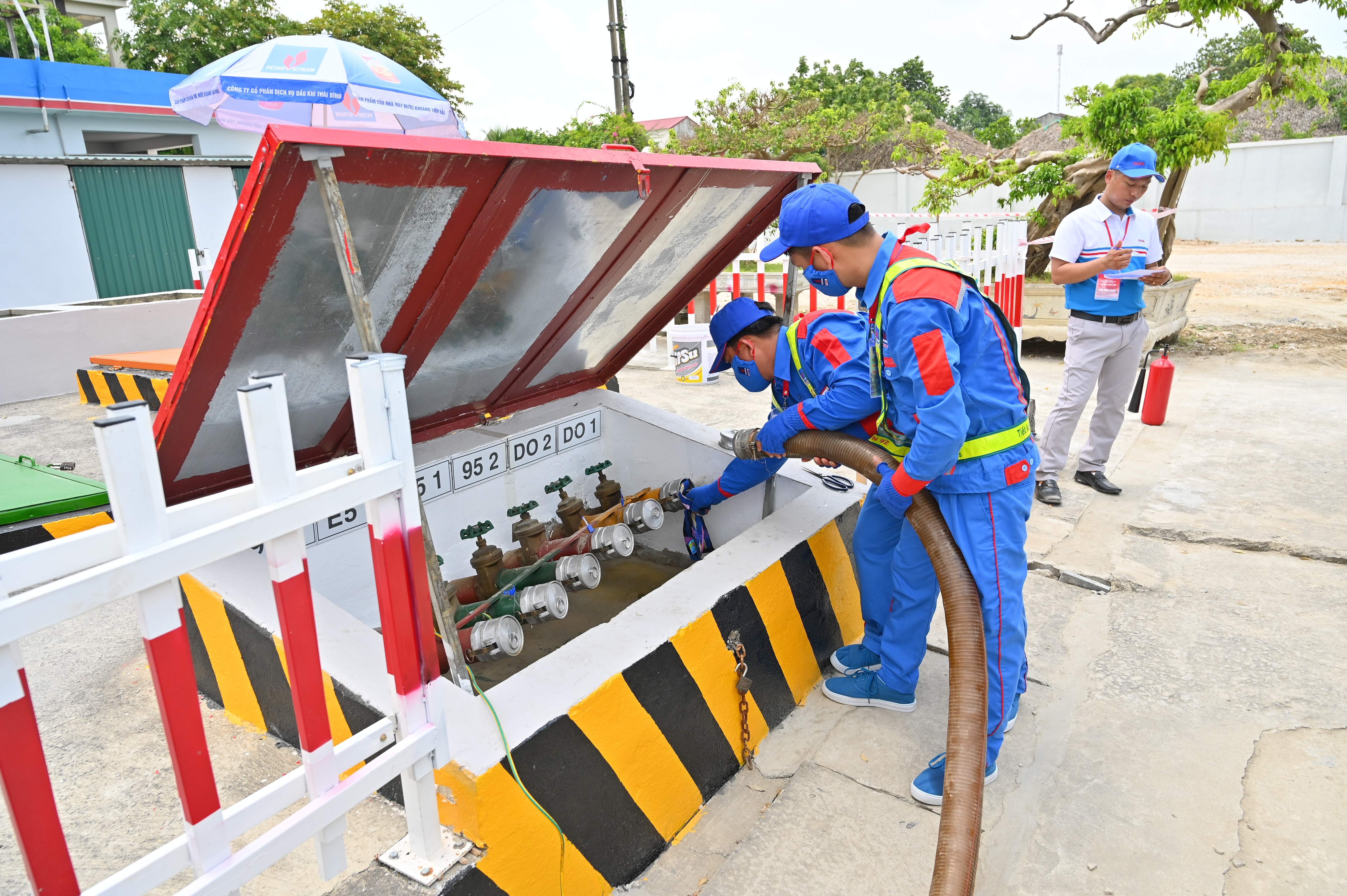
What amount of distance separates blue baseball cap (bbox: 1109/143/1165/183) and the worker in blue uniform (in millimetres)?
2702

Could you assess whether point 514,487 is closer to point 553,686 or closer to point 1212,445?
point 553,686

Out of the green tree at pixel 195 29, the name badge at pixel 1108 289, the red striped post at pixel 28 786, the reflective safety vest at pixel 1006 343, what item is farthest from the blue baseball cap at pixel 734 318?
the green tree at pixel 195 29

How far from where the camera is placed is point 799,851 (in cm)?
212

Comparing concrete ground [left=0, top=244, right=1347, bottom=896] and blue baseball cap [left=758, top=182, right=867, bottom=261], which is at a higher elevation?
blue baseball cap [left=758, top=182, right=867, bottom=261]

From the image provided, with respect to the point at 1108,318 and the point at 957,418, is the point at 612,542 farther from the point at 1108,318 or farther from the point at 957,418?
the point at 1108,318

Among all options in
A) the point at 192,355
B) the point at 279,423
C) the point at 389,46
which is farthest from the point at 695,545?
the point at 389,46

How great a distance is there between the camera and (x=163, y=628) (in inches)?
45.0

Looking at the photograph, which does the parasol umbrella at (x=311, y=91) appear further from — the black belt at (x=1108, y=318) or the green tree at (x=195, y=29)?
the green tree at (x=195, y=29)

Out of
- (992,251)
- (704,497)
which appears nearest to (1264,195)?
(992,251)

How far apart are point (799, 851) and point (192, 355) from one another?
1.90 meters

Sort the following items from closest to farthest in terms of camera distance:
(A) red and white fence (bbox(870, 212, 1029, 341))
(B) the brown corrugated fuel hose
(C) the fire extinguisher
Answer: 1. (B) the brown corrugated fuel hose
2. (C) the fire extinguisher
3. (A) red and white fence (bbox(870, 212, 1029, 341))

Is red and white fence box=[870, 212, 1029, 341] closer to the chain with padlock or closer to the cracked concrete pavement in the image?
the cracked concrete pavement

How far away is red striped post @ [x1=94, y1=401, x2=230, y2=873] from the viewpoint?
3.44 ft

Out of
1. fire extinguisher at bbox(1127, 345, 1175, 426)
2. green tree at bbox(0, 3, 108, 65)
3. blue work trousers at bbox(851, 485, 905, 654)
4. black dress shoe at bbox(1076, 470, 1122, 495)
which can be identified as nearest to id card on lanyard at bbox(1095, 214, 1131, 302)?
black dress shoe at bbox(1076, 470, 1122, 495)
